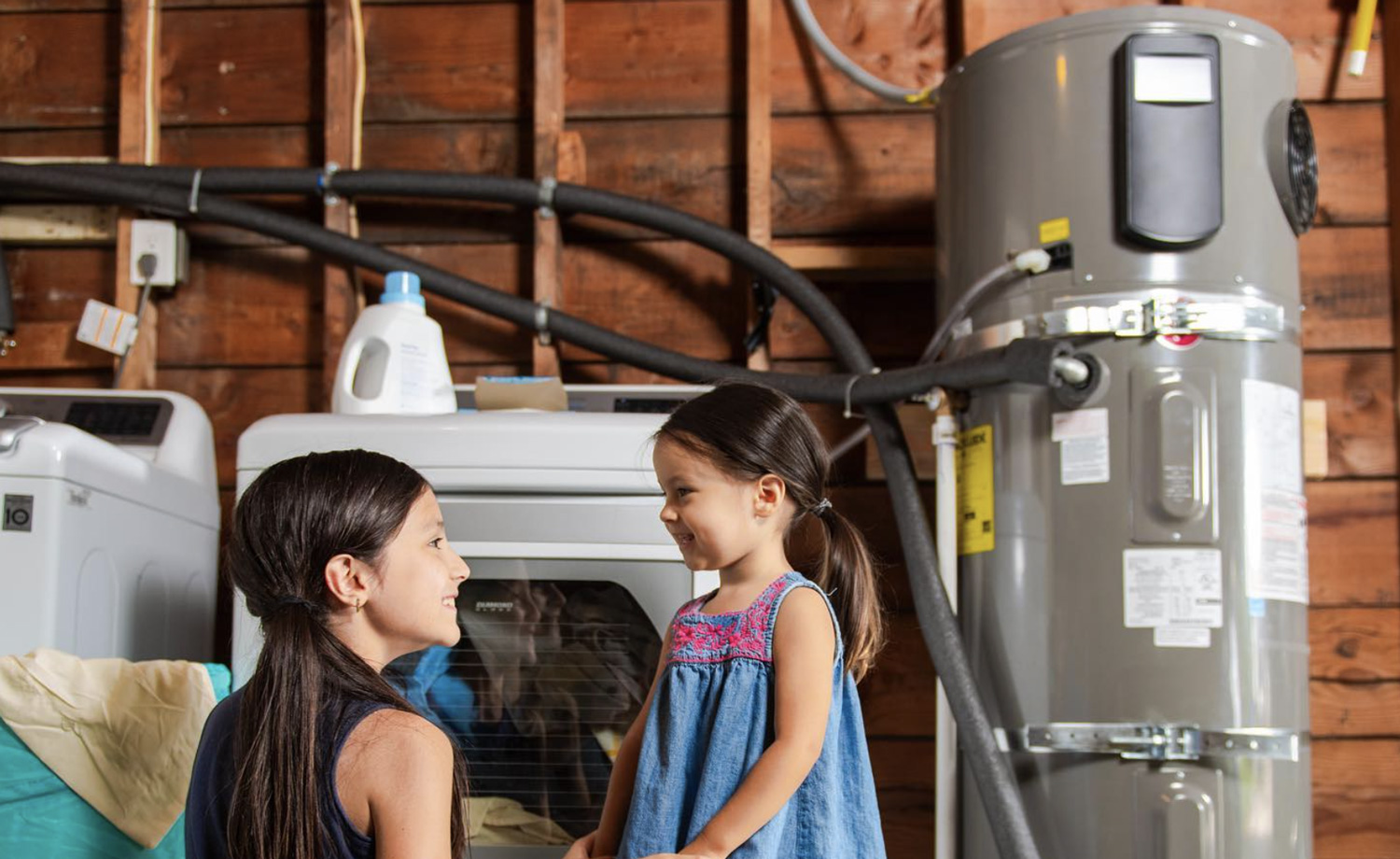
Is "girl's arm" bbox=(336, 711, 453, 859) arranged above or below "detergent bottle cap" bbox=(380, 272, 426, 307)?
below

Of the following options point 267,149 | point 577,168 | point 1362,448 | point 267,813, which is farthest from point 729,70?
point 267,813

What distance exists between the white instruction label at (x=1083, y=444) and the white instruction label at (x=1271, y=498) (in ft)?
0.59

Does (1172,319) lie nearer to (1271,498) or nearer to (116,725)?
(1271,498)

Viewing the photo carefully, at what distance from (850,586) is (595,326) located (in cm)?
96

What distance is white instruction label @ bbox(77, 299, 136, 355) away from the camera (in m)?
2.47

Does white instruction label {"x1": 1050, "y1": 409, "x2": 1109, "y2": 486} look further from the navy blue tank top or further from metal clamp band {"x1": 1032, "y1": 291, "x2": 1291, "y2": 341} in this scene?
the navy blue tank top

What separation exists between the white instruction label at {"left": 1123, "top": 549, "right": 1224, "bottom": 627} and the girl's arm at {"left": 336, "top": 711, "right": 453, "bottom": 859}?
1.03 m

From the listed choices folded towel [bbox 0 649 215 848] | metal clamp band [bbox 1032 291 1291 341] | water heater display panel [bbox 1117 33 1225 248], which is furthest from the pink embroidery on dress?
water heater display panel [bbox 1117 33 1225 248]

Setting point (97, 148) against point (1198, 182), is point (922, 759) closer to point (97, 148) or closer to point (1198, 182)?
point (1198, 182)

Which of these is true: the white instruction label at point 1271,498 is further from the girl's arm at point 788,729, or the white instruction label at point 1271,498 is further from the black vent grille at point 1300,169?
the girl's arm at point 788,729

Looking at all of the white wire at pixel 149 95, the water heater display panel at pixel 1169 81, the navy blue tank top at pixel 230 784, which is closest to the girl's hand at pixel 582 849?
the navy blue tank top at pixel 230 784

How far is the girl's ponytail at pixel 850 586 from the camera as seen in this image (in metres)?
1.53

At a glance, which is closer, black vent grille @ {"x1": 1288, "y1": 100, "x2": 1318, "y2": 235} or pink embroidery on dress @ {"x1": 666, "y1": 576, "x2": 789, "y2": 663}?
pink embroidery on dress @ {"x1": 666, "y1": 576, "x2": 789, "y2": 663}

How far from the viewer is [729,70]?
2.58 m
